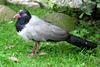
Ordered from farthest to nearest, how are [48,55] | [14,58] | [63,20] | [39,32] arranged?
1. [63,20]
2. [48,55]
3. [39,32]
4. [14,58]

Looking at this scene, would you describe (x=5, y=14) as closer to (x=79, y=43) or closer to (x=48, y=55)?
(x=48, y=55)

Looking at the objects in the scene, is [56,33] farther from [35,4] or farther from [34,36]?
[35,4]

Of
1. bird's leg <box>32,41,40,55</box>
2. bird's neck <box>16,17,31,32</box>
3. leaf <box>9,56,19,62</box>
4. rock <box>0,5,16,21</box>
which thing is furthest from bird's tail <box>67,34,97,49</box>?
rock <box>0,5,16,21</box>

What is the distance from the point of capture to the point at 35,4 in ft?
34.3

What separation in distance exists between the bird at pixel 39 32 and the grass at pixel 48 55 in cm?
17

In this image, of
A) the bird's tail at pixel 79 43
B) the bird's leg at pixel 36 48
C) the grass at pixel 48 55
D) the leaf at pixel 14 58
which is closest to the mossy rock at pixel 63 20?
the grass at pixel 48 55

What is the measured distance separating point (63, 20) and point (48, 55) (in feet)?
6.87

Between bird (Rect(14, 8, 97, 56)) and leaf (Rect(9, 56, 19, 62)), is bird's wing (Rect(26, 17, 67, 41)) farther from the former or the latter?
leaf (Rect(9, 56, 19, 62))

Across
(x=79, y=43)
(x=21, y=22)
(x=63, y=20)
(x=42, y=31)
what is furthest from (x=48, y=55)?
(x=63, y=20)

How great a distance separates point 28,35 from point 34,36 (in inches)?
4.0

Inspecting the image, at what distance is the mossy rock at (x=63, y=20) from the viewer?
844 centimetres

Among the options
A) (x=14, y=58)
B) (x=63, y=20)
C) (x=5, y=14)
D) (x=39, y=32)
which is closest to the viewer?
(x=14, y=58)

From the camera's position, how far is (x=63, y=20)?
8602mm

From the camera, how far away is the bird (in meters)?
6.46
